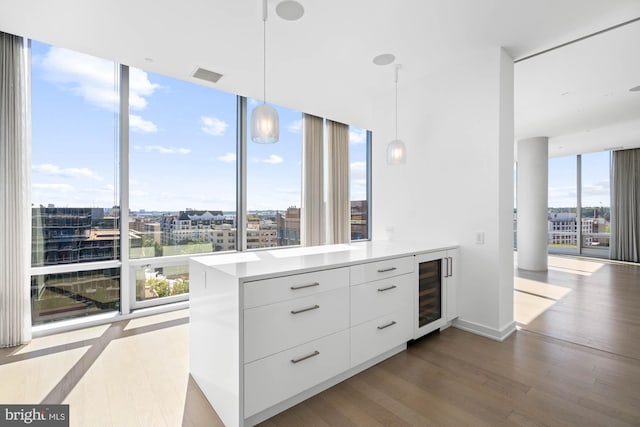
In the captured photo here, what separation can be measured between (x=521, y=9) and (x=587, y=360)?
286 centimetres

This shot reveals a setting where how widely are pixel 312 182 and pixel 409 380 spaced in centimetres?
351

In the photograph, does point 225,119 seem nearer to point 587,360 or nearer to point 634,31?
point 634,31

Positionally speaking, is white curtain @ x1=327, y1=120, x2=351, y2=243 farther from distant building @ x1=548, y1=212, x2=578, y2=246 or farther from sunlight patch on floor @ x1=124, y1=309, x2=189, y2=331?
distant building @ x1=548, y1=212, x2=578, y2=246

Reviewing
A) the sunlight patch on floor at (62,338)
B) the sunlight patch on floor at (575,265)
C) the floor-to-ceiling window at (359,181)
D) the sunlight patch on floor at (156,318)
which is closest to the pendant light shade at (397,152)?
the floor-to-ceiling window at (359,181)

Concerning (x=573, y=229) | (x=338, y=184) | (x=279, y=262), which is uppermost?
(x=338, y=184)

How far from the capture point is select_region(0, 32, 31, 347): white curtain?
8.95 feet

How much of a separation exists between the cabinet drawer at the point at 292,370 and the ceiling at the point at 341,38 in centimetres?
247

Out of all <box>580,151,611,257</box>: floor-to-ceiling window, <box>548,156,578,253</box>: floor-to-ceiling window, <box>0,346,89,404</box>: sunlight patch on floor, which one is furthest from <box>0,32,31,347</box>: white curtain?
<box>580,151,611,257</box>: floor-to-ceiling window

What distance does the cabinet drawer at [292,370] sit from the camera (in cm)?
164

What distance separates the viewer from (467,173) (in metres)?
3.10

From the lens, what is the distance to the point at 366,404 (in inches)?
75.5

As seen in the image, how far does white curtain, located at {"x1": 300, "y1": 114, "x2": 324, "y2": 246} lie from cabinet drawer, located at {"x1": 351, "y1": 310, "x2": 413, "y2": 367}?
2.72 metres

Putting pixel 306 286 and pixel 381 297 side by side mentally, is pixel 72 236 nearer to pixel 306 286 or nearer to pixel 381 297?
pixel 306 286

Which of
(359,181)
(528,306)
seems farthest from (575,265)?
(359,181)
